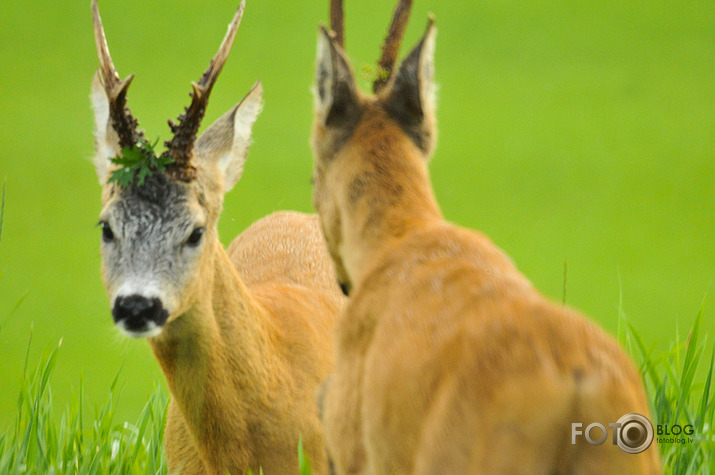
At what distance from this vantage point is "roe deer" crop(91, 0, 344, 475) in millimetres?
3637

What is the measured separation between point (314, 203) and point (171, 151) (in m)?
0.90

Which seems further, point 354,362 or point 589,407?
point 354,362

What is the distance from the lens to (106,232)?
3.80 metres

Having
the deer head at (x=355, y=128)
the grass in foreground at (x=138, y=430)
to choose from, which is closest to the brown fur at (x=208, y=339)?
the grass in foreground at (x=138, y=430)

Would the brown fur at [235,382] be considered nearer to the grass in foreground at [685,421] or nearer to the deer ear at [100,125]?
the deer ear at [100,125]

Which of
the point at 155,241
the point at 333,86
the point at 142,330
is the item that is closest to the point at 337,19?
the point at 333,86

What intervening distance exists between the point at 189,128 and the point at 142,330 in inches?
32.1

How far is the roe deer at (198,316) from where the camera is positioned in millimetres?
3637

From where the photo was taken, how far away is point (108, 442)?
4.00m


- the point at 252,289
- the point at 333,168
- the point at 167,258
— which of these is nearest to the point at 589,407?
the point at 333,168

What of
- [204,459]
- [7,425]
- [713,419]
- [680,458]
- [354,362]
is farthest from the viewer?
[7,425]

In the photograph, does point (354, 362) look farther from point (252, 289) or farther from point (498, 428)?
→ point (252, 289)

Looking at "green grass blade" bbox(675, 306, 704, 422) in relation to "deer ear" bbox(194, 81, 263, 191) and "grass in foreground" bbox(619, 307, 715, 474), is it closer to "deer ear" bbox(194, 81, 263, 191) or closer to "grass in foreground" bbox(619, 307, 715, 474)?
"grass in foreground" bbox(619, 307, 715, 474)

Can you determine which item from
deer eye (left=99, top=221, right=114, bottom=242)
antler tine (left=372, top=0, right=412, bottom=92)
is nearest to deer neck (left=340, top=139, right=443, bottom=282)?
antler tine (left=372, top=0, right=412, bottom=92)
